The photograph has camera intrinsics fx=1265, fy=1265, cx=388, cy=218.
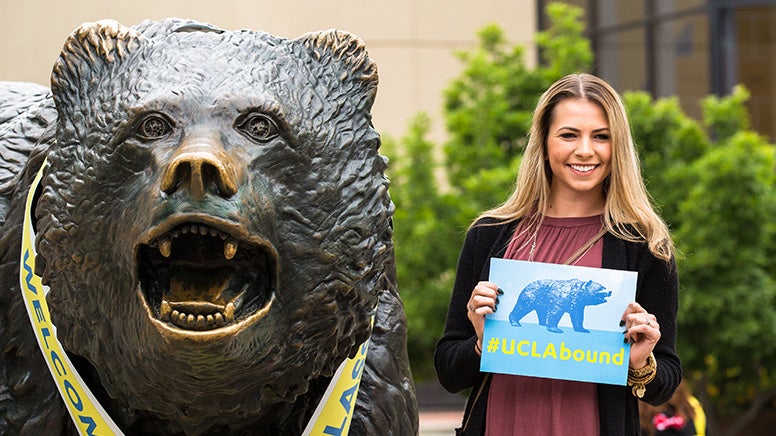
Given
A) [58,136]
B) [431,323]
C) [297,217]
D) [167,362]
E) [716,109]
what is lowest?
[431,323]

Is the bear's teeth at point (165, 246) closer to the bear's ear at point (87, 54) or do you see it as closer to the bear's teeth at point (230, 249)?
the bear's teeth at point (230, 249)

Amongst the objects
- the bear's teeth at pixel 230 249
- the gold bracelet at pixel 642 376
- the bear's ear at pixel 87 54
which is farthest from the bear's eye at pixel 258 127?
the gold bracelet at pixel 642 376

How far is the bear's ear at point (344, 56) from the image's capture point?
281cm

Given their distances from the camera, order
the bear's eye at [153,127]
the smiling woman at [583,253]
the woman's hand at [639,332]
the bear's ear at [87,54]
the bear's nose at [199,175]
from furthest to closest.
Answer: the smiling woman at [583,253]
the woman's hand at [639,332]
the bear's ear at [87,54]
the bear's eye at [153,127]
the bear's nose at [199,175]

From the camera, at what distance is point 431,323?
30.7 feet

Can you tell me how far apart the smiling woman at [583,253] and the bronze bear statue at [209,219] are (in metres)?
0.73

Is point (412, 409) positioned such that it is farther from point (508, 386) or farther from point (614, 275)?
point (614, 275)

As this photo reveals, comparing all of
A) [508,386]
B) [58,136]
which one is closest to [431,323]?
[508,386]

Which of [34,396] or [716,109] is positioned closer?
[34,396]

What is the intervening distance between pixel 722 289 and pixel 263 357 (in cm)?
689

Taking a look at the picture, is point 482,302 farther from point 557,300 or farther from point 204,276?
point 204,276

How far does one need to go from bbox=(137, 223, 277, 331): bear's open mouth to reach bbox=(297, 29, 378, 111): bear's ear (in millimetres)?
500

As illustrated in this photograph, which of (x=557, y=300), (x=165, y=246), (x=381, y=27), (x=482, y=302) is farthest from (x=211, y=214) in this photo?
(x=381, y=27)

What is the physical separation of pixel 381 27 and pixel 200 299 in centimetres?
1237
